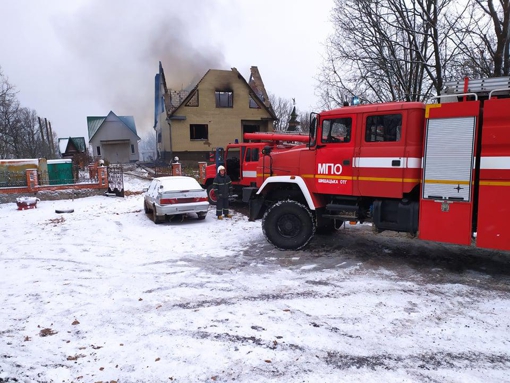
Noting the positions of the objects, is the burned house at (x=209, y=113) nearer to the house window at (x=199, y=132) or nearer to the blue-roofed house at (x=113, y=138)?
the house window at (x=199, y=132)

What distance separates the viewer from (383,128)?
21.4 feet

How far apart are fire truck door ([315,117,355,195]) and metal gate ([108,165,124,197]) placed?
1205cm

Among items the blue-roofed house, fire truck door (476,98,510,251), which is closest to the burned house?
the blue-roofed house

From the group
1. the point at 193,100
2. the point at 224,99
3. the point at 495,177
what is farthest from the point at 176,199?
the point at 224,99

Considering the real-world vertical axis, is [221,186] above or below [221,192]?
above

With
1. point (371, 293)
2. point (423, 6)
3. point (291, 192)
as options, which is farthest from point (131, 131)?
point (371, 293)

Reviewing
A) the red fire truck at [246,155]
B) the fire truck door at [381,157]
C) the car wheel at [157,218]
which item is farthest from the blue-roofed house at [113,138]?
the fire truck door at [381,157]

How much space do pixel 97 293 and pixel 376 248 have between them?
18.9ft

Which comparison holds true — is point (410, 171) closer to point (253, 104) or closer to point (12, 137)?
point (253, 104)

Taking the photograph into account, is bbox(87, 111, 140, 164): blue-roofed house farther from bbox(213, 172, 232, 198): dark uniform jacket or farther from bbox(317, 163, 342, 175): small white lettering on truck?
bbox(317, 163, 342, 175): small white lettering on truck

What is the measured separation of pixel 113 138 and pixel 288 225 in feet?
129

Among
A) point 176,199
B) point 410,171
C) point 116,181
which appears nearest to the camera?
point 410,171

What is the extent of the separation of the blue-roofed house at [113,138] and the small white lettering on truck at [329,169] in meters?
38.1

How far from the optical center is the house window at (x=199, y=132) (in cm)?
3027
